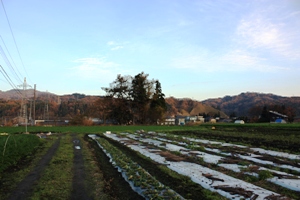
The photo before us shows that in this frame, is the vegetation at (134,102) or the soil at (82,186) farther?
the vegetation at (134,102)

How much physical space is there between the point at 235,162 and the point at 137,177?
391 cm

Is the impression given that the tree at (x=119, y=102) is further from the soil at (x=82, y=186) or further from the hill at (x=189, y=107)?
the hill at (x=189, y=107)

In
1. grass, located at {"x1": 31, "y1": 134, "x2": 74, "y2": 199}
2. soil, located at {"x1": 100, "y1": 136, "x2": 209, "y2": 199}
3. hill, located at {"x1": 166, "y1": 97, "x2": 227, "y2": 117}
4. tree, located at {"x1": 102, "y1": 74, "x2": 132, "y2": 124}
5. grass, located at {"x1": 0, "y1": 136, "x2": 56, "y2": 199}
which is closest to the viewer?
soil, located at {"x1": 100, "y1": 136, "x2": 209, "y2": 199}

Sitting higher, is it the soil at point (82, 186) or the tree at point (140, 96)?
the tree at point (140, 96)

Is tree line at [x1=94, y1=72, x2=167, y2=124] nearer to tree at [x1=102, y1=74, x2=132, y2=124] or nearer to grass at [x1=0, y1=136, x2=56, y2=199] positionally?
tree at [x1=102, y1=74, x2=132, y2=124]

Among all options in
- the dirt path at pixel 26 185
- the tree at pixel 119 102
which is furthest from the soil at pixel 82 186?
the tree at pixel 119 102

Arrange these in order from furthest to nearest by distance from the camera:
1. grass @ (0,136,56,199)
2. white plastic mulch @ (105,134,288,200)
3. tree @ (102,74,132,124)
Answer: tree @ (102,74,132,124), grass @ (0,136,56,199), white plastic mulch @ (105,134,288,200)

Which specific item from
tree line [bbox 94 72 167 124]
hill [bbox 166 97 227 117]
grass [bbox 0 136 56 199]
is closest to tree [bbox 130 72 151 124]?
tree line [bbox 94 72 167 124]

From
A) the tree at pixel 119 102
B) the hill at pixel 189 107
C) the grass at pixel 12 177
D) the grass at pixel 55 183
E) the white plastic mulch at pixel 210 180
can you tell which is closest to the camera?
the white plastic mulch at pixel 210 180

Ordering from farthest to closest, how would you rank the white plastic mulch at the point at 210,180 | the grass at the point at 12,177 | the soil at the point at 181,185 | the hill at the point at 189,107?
the hill at the point at 189,107 → the grass at the point at 12,177 → the soil at the point at 181,185 → the white plastic mulch at the point at 210,180

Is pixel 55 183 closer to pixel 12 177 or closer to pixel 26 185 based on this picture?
pixel 26 185

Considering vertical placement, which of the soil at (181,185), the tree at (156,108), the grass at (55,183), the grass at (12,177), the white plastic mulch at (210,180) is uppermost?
the tree at (156,108)

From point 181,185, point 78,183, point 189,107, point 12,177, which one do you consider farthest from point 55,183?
point 189,107

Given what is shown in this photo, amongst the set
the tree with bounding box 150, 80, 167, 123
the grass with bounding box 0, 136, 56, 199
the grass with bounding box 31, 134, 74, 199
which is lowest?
the grass with bounding box 0, 136, 56, 199
